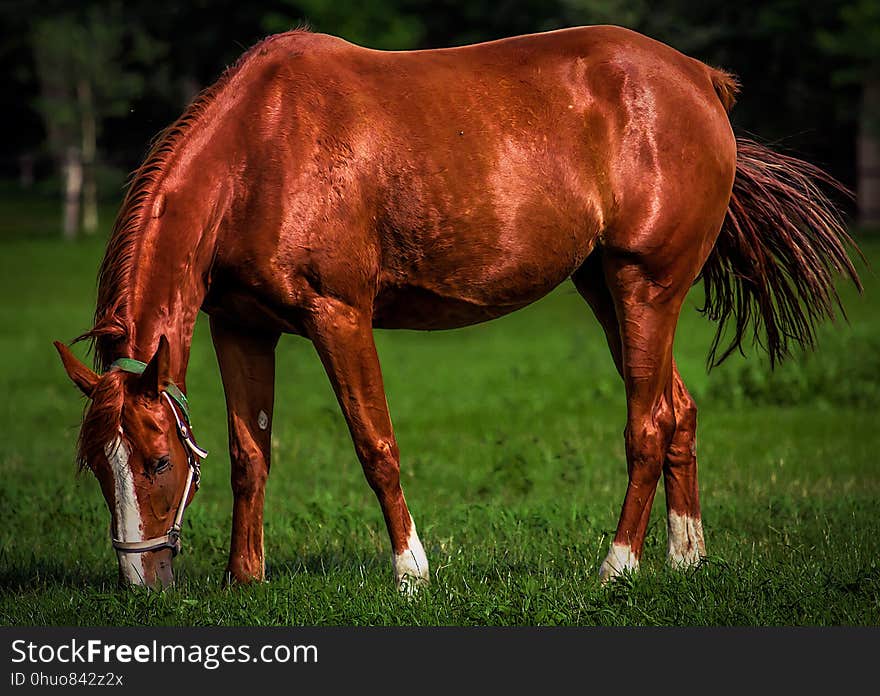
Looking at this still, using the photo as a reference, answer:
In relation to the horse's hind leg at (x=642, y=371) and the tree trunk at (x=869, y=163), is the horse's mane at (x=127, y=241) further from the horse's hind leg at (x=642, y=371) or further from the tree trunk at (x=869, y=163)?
the tree trunk at (x=869, y=163)

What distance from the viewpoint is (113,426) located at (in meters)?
5.21

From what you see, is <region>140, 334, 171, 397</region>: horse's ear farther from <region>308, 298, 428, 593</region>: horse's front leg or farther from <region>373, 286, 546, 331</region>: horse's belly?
<region>373, 286, 546, 331</region>: horse's belly

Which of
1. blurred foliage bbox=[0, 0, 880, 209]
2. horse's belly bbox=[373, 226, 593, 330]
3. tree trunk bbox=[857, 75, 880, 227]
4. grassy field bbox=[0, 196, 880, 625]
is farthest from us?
tree trunk bbox=[857, 75, 880, 227]

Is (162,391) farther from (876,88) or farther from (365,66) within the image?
(876,88)

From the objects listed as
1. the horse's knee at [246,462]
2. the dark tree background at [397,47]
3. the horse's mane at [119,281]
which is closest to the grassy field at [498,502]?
the horse's knee at [246,462]

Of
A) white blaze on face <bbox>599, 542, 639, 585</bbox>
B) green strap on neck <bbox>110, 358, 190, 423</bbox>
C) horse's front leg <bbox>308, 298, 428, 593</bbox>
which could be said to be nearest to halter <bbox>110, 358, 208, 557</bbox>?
green strap on neck <bbox>110, 358, 190, 423</bbox>

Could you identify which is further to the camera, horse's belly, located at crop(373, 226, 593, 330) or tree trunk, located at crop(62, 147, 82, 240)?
tree trunk, located at crop(62, 147, 82, 240)

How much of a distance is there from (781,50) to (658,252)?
1020 inches

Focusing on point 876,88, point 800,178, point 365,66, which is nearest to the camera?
point 365,66

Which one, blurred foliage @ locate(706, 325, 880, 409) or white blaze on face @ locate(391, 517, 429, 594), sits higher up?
white blaze on face @ locate(391, 517, 429, 594)

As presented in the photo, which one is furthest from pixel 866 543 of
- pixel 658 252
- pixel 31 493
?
pixel 31 493

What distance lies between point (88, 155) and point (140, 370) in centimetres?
2994

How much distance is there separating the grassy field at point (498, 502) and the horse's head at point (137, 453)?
222 millimetres

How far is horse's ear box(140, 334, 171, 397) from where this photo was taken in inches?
205
